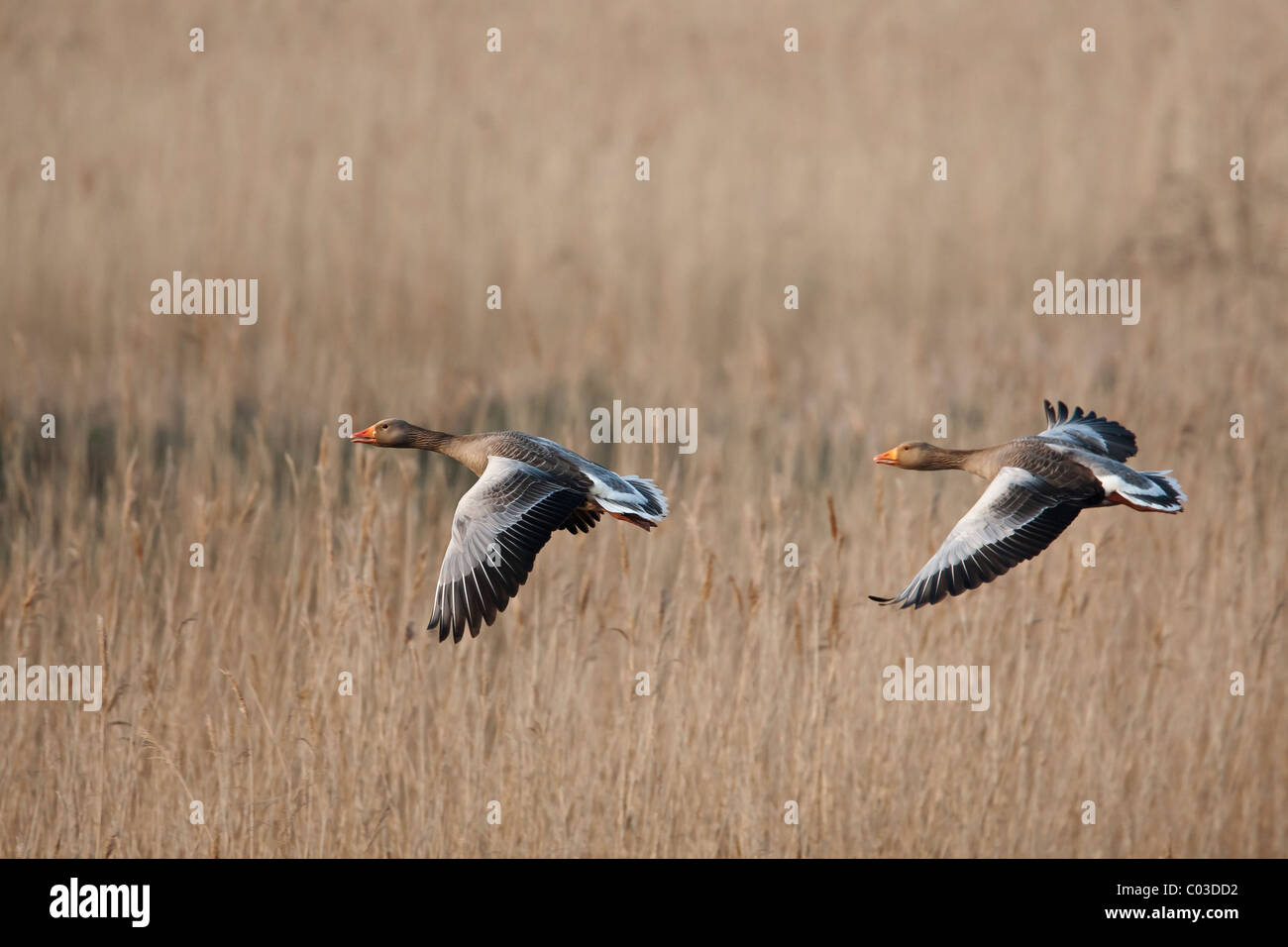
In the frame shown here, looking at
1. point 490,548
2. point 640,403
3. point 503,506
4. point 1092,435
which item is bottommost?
point 490,548

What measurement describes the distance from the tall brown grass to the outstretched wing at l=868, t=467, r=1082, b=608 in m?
1.34

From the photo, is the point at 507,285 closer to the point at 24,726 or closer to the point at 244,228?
the point at 244,228

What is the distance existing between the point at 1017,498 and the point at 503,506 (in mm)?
1267

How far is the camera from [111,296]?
9016mm

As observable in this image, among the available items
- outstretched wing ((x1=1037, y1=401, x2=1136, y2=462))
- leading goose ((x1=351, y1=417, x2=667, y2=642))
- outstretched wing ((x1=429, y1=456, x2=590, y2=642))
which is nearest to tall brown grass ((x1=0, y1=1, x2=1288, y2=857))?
outstretched wing ((x1=1037, y1=401, x2=1136, y2=462))

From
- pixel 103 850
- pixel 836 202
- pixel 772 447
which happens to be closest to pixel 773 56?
pixel 836 202

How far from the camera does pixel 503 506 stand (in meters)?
3.03

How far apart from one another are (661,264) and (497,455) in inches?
278

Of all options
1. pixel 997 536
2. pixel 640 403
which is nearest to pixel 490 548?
pixel 997 536

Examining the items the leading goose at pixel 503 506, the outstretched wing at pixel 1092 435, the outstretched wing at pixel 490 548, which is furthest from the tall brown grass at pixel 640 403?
the outstretched wing at pixel 490 548

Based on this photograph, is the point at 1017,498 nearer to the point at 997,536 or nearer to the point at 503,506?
the point at 997,536

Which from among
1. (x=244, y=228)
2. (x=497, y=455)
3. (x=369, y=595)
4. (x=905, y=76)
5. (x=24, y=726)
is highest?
(x=905, y=76)

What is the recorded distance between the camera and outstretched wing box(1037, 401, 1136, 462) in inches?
136

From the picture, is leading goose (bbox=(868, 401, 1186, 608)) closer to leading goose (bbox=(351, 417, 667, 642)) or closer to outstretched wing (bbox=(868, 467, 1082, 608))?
outstretched wing (bbox=(868, 467, 1082, 608))
